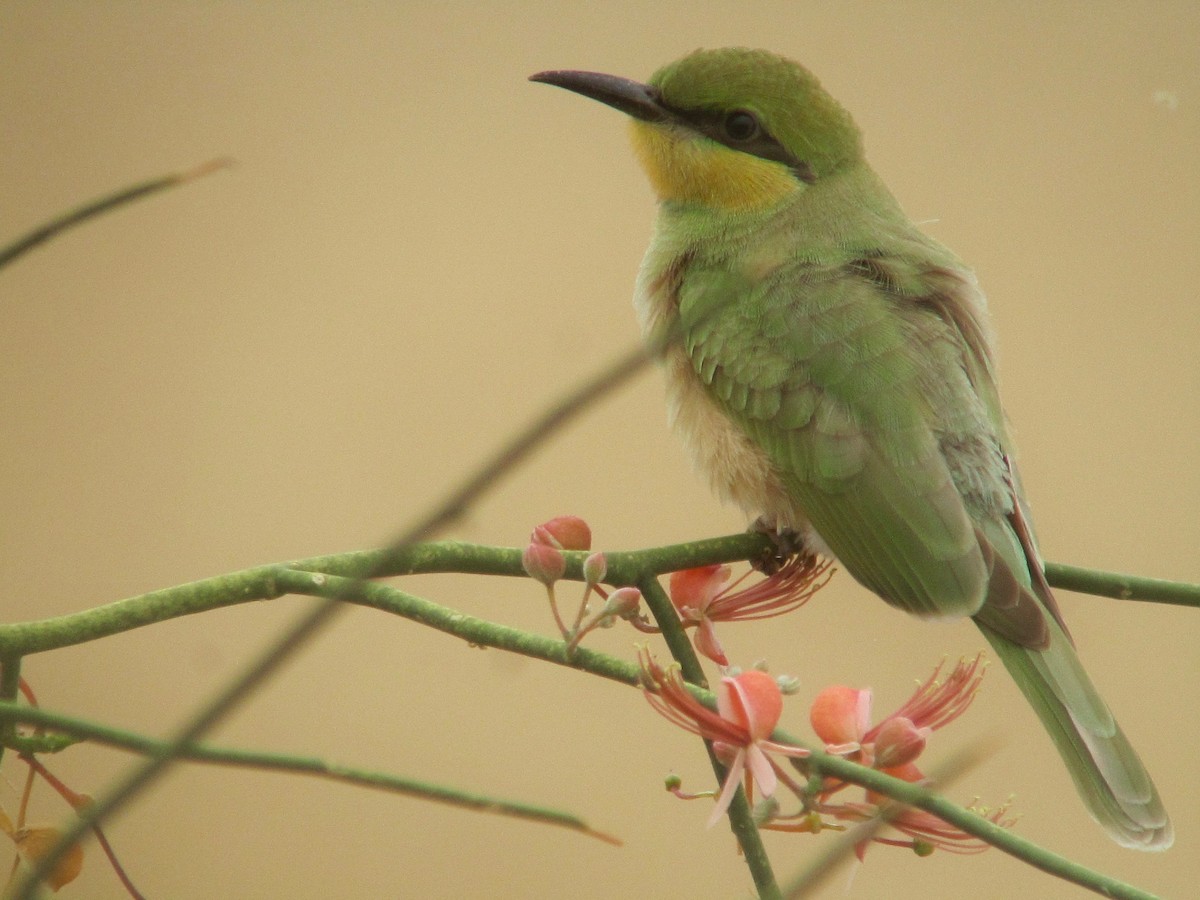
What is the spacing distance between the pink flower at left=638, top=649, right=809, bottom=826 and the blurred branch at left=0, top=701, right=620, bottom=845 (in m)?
Result: 0.19

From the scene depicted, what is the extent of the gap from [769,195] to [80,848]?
1.20 meters

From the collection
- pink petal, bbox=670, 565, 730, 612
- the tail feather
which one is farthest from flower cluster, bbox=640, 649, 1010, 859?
the tail feather

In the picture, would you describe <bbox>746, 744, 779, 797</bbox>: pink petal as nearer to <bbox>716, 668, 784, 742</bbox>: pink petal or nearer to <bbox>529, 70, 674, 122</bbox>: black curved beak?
<bbox>716, 668, 784, 742</bbox>: pink petal

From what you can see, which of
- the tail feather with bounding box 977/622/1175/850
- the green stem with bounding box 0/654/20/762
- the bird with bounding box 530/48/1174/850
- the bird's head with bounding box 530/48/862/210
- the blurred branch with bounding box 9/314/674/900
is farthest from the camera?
the bird's head with bounding box 530/48/862/210

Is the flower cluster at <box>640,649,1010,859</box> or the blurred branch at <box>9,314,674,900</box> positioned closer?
the blurred branch at <box>9,314,674,900</box>

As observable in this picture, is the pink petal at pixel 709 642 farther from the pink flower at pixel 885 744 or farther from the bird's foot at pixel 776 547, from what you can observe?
the bird's foot at pixel 776 547

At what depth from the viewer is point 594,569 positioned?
67cm

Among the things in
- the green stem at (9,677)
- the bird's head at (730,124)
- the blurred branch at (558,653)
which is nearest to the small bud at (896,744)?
the blurred branch at (558,653)

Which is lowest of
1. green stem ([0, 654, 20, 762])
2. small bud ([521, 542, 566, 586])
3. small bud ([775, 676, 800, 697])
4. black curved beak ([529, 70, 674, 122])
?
small bud ([775, 676, 800, 697])

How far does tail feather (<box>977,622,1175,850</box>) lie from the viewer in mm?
982

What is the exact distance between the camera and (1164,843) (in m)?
0.96

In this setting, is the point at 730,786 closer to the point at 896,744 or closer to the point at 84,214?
the point at 896,744

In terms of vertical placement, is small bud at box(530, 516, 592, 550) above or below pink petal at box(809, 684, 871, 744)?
above

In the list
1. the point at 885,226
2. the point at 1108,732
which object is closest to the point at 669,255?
the point at 885,226
